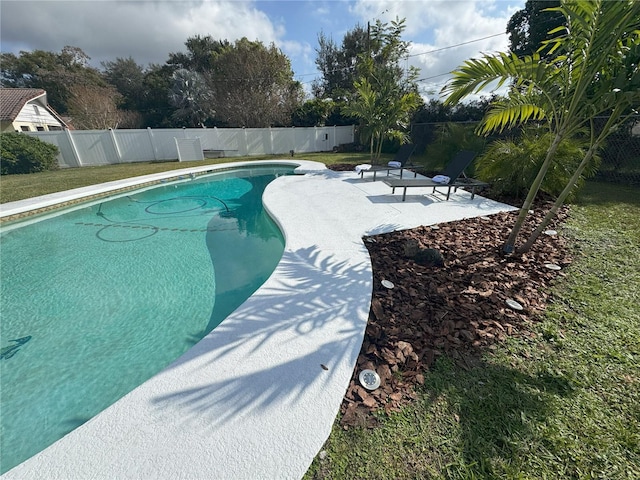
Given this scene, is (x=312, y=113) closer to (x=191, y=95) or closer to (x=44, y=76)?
(x=191, y=95)

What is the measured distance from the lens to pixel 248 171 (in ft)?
48.1

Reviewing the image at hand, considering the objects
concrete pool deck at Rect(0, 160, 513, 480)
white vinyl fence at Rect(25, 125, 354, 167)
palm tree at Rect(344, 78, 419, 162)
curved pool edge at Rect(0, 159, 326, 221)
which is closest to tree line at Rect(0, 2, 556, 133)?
palm tree at Rect(344, 78, 419, 162)

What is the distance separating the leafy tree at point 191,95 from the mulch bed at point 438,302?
2721 cm

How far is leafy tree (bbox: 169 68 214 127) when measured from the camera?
24656mm

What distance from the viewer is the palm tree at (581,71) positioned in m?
2.64

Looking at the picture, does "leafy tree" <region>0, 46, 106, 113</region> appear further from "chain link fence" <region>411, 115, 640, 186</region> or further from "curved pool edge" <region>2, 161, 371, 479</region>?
"chain link fence" <region>411, 115, 640, 186</region>

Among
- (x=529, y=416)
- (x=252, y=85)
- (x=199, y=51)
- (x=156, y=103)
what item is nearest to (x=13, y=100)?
(x=156, y=103)

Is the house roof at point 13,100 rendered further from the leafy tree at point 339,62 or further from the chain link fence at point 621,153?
the chain link fence at point 621,153

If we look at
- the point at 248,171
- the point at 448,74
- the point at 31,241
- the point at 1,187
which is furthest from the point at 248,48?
the point at 448,74

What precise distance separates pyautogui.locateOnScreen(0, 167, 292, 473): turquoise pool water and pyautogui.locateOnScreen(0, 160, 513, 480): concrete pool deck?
857 mm

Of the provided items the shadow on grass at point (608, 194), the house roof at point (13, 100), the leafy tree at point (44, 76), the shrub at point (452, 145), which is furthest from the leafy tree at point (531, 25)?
the leafy tree at point (44, 76)

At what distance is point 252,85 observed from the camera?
22.0m

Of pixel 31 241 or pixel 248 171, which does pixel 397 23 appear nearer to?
pixel 248 171

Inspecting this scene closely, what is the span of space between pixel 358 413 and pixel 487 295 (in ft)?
7.22
